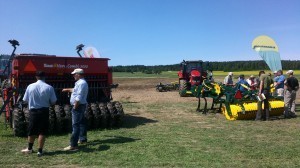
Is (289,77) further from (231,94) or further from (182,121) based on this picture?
(182,121)

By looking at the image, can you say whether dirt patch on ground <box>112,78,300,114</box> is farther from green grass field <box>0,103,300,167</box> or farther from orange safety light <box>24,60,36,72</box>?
orange safety light <box>24,60,36,72</box>

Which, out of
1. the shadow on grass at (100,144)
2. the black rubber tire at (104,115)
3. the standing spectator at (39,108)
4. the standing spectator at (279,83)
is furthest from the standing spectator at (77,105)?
the standing spectator at (279,83)

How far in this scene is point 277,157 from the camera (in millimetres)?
6809

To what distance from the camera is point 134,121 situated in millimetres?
11750

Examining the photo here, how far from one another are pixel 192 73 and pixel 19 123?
15084mm

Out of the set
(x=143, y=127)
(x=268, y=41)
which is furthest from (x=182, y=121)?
(x=268, y=41)

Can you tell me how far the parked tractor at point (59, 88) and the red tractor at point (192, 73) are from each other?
1101 centimetres

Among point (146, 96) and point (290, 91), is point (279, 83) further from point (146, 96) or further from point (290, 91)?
point (146, 96)

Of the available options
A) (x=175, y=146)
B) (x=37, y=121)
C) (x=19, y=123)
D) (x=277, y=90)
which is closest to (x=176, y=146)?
(x=175, y=146)

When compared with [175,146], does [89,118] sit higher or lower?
higher

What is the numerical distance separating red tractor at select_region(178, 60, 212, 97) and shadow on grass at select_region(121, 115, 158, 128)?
365 inches

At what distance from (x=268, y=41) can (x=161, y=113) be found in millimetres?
5639

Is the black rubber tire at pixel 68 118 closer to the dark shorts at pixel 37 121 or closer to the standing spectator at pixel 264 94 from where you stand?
the dark shorts at pixel 37 121

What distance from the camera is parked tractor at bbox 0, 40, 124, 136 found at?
914 cm
